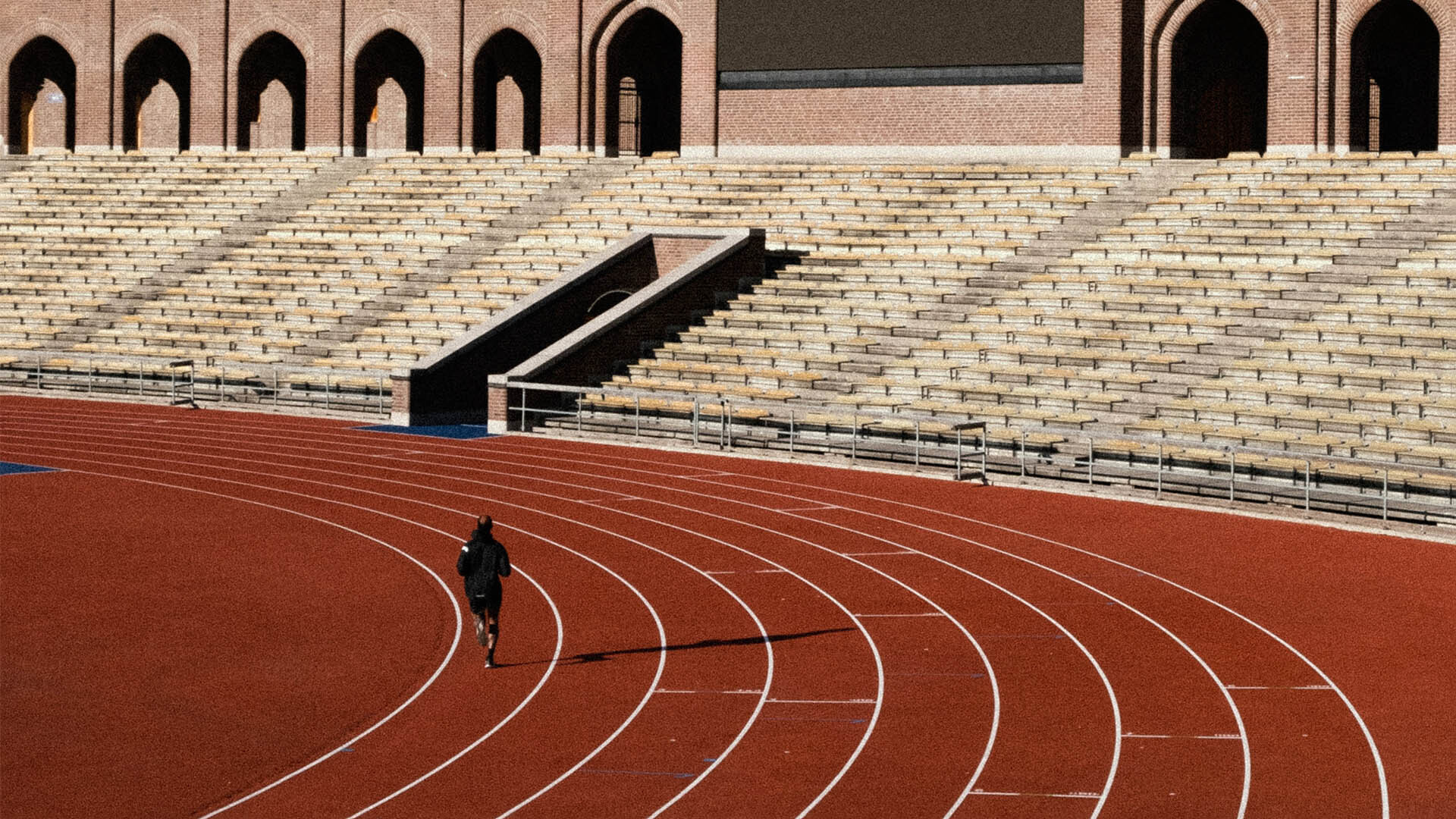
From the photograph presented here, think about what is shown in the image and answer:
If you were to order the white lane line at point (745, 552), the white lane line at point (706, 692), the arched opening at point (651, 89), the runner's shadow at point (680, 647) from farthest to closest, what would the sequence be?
1. the arched opening at point (651, 89)
2. the runner's shadow at point (680, 647)
3. the white lane line at point (706, 692)
4. the white lane line at point (745, 552)

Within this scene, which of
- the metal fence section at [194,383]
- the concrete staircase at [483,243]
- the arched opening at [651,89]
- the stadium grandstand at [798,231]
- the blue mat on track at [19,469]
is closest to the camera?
the blue mat on track at [19,469]

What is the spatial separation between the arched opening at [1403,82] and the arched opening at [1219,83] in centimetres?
218

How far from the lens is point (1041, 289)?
3055 centimetres

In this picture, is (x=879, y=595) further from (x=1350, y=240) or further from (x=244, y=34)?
(x=244, y=34)

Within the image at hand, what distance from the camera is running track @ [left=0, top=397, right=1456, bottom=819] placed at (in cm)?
1108

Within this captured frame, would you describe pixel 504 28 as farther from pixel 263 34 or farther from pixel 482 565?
pixel 482 565

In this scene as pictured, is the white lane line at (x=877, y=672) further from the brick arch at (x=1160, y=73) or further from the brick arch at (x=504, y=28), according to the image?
the brick arch at (x=504, y=28)

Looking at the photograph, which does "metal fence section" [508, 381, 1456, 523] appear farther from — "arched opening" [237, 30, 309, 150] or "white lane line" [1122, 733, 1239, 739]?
"arched opening" [237, 30, 309, 150]

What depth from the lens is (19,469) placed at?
2466 centimetres

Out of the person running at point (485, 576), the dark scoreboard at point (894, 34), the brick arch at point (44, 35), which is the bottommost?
the person running at point (485, 576)

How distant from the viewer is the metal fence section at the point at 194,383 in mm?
32219

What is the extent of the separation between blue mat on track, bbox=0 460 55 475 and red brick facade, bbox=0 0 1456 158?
1976 centimetres

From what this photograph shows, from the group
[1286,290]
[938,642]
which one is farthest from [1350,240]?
[938,642]

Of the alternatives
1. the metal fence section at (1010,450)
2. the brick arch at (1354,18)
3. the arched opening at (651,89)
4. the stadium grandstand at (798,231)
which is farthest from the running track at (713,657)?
the arched opening at (651,89)
